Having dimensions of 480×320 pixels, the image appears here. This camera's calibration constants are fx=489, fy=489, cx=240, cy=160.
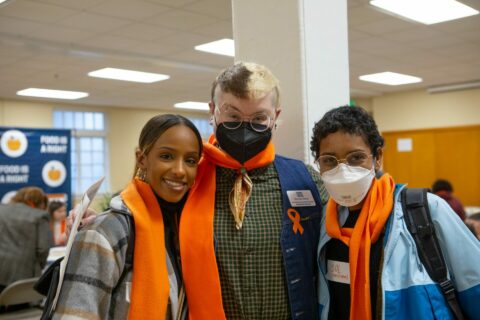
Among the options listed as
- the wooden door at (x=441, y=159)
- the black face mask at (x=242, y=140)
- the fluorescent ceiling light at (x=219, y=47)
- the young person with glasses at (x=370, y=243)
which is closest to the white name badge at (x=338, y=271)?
the young person with glasses at (x=370, y=243)

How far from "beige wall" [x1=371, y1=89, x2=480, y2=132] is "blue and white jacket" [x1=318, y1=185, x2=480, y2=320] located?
29.5 ft

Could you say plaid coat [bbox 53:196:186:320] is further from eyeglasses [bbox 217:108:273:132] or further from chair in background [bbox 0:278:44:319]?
chair in background [bbox 0:278:44:319]

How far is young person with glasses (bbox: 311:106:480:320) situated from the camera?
4.44 ft

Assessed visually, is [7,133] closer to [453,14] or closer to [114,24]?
[114,24]

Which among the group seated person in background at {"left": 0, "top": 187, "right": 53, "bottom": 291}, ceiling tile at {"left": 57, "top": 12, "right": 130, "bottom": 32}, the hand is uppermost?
ceiling tile at {"left": 57, "top": 12, "right": 130, "bottom": 32}

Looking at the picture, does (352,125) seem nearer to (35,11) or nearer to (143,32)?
(35,11)

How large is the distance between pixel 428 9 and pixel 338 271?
14.1 feet

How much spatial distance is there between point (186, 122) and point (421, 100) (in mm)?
9600

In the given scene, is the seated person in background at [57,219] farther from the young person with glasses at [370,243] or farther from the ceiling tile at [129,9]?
the young person with glasses at [370,243]

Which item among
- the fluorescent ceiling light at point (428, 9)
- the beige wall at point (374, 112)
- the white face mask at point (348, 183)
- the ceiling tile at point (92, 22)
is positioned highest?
the fluorescent ceiling light at point (428, 9)

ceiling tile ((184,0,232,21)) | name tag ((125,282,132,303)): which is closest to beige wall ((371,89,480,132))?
ceiling tile ((184,0,232,21))

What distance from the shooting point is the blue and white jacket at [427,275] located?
4.39ft

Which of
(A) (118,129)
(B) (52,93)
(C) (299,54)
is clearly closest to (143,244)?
(C) (299,54)

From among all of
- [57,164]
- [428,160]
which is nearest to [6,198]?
[57,164]
